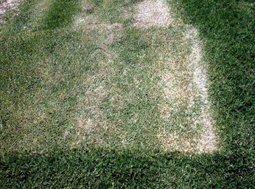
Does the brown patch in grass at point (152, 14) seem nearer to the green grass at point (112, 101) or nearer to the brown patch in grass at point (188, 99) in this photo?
the green grass at point (112, 101)

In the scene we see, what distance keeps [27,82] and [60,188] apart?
201cm

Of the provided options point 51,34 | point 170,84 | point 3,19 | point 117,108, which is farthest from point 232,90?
point 3,19

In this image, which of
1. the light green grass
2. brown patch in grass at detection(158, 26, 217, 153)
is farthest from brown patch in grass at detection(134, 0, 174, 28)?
brown patch in grass at detection(158, 26, 217, 153)

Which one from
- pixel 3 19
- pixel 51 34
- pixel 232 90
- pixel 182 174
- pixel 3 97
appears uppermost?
pixel 3 19

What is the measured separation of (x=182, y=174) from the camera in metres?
2.41

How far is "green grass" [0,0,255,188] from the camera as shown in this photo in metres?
2.49

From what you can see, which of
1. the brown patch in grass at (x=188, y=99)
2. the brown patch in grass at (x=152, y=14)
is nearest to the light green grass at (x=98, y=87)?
the brown patch in grass at (x=188, y=99)

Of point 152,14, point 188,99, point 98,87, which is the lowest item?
point 188,99

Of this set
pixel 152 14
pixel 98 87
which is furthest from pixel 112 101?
pixel 152 14

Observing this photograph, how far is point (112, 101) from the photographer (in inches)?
125

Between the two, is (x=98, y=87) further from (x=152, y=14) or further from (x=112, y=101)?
(x=152, y=14)

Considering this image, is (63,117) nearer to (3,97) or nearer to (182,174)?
(3,97)

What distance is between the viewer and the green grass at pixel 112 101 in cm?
249

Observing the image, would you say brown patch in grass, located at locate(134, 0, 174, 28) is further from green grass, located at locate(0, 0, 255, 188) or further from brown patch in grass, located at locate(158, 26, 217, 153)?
brown patch in grass, located at locate(158, 26, 217, 153)
